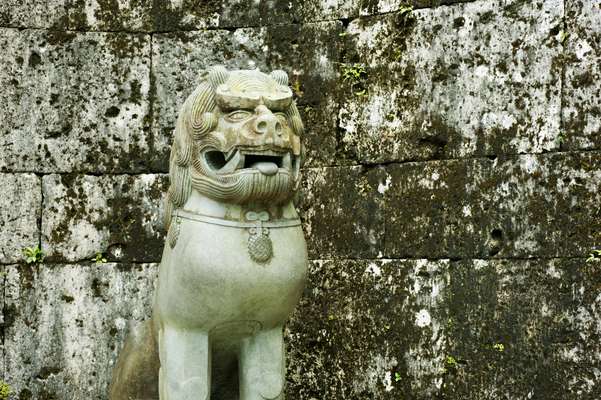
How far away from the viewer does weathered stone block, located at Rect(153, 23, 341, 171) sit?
517cm

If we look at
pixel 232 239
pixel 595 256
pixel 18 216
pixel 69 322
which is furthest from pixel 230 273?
pixel 18 216

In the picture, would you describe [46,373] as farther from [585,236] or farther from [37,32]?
[585,236]

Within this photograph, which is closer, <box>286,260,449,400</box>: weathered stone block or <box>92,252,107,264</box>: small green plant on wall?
<box>286,260,449,400</box>: weathered stone block

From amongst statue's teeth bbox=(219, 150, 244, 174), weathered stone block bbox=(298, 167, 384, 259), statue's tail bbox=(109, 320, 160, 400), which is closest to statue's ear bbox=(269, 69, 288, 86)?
statue's teeth bbox=(219, 150, 244, 174)

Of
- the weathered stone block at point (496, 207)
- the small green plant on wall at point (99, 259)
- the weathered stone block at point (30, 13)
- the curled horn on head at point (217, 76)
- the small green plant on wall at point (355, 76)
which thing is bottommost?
the small green plant on wall at point (99, 259)

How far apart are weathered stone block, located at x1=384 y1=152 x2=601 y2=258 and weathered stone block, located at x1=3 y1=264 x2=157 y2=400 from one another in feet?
4.95

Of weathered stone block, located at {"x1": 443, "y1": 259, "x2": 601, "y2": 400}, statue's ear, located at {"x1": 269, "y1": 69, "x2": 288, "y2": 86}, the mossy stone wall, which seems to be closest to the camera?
statue's ear, located at {"x1": 269, "y1": 69, "x2": 288, "y2": 86}

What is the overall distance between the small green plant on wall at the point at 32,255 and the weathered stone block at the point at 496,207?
2010 mm

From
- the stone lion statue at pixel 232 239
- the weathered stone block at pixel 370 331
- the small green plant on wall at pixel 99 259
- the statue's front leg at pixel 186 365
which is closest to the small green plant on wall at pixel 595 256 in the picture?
the weathered stone block at pixel 370 331

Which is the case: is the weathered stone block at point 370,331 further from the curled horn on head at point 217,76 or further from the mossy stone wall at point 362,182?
the curled horn on head at point 217,76

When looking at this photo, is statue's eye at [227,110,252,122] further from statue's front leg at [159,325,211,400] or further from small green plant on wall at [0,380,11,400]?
small green plant on wall at [0,380,11,400]

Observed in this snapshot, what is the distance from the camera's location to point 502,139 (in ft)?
15.6

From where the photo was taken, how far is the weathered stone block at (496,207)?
179 inches

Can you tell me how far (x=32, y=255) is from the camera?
5.23 meters
